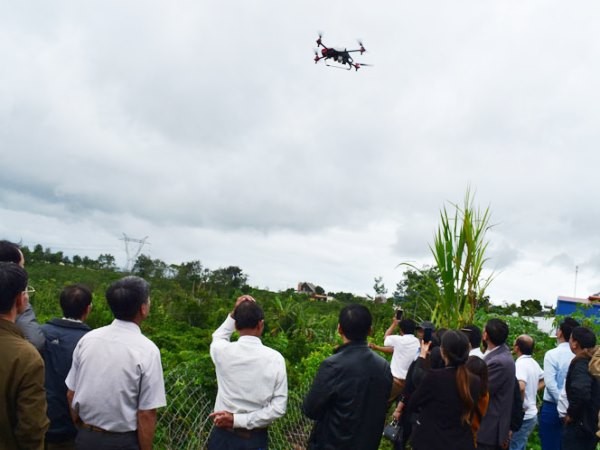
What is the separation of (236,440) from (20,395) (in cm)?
132

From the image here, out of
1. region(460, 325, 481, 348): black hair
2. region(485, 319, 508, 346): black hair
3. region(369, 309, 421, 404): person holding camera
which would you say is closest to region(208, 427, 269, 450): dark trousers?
region(485, 319, 508, 346): black hair

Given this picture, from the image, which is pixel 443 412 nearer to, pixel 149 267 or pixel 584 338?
pixel 584 338

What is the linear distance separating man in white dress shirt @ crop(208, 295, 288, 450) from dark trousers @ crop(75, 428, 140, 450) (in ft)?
1.73

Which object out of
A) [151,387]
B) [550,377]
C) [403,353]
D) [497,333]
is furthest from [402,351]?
[151,387]

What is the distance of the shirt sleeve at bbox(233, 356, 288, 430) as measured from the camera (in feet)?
10.6

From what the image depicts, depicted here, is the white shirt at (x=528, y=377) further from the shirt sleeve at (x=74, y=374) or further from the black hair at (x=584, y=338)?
the shirt sleeve at (x=74, y=374)

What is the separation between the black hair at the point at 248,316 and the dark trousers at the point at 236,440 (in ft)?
1.96

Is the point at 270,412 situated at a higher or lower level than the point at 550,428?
higher

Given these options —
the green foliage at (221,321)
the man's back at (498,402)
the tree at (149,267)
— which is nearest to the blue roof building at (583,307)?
the green foliage at (221,321)

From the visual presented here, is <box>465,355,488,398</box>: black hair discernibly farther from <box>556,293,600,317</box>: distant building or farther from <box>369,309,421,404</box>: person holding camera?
<box>556,293,600,317</box>: distant building

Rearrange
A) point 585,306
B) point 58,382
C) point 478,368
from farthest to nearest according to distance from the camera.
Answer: point 585,306, point 478,368, point 58,382

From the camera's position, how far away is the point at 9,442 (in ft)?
7.95

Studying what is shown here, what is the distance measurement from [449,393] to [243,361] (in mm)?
1235

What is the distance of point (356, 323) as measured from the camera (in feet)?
11.3
